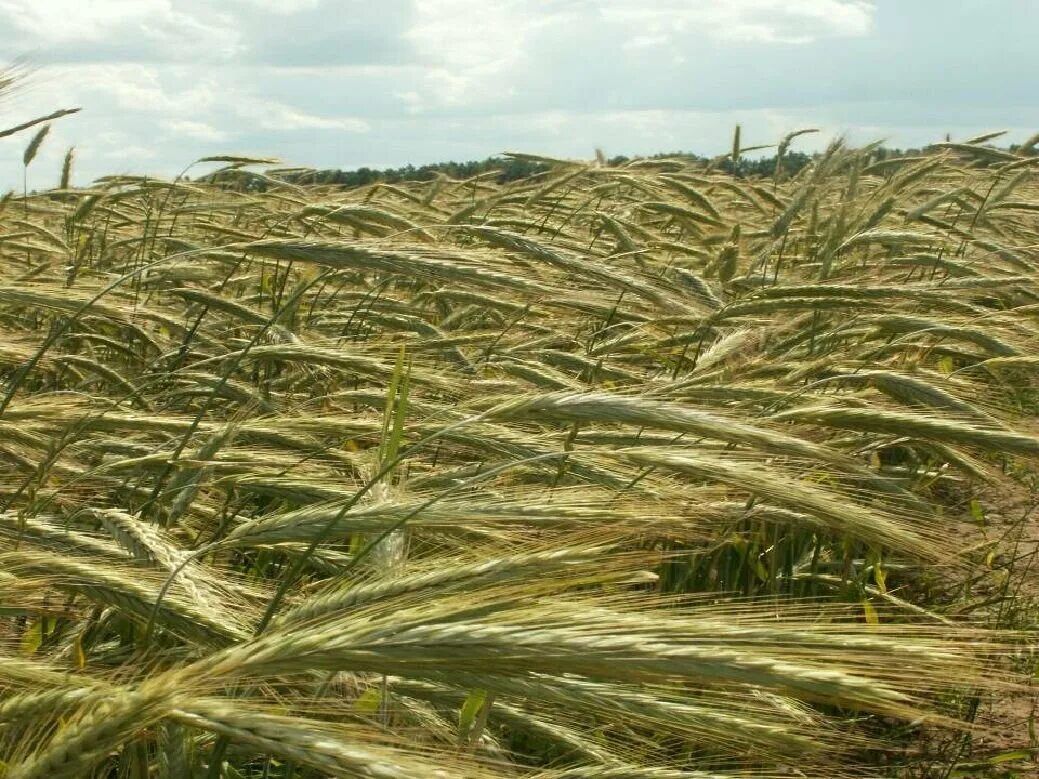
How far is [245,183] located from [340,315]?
2.54 meters

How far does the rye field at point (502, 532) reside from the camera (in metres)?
1.06

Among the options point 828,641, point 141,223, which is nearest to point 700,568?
point 828,641

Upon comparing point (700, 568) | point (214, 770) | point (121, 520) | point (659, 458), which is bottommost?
point (700, 568)

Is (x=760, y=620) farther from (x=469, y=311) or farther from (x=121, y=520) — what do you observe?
(x=469, y=311)

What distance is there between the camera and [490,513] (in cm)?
157

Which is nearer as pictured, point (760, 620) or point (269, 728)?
point (269, 728)

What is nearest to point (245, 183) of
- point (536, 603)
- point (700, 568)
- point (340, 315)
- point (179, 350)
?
point (340, 315)

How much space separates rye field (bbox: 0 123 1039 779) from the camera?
106 cm

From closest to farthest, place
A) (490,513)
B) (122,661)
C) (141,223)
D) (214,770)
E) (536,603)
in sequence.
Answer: (536,603)
(214,770)
(490,513)
(122,661)
(141,223)

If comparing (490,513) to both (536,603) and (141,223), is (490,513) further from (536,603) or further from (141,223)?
(141,223)

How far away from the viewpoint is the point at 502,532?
1654 millimetres

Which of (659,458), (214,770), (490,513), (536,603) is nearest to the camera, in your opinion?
(536,603)

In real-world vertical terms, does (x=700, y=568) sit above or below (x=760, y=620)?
below

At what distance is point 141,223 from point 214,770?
4.26 metres
